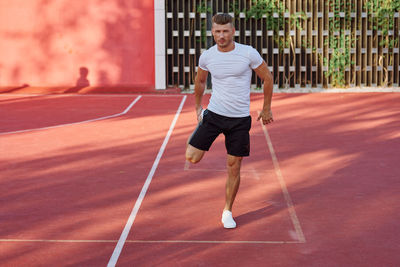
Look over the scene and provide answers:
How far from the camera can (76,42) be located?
18.4 metres

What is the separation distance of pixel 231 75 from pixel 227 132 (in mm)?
Result: 530

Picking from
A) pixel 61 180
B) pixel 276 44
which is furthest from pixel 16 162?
pixel 276 44

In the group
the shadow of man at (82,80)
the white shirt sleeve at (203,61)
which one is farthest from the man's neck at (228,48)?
the shadow of man at (82,80)

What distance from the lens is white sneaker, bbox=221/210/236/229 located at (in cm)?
596

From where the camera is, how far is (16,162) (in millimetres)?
9039

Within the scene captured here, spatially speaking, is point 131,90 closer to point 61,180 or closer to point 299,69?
point 299,69

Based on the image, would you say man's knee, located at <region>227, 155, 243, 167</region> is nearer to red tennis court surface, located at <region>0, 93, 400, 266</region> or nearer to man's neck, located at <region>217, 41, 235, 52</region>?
red tennis court surface, located at <region>0, 93, 400, 266</region>

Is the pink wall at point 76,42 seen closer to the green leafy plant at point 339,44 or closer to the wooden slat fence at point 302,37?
the wooden slat fence at point 302,37

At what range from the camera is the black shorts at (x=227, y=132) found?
6012 millimetres

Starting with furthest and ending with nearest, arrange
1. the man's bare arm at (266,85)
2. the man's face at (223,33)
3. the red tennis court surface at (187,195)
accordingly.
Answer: the man's bare arm at (266,85) → the man's face at (223,33) → the red tennis court surface at (187,195)

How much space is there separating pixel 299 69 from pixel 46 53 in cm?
690

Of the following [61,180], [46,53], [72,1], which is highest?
[72,1]

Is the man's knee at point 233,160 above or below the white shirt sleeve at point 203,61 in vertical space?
below

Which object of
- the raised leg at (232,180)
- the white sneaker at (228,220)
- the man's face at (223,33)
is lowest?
the white sneaker at (228,220)
